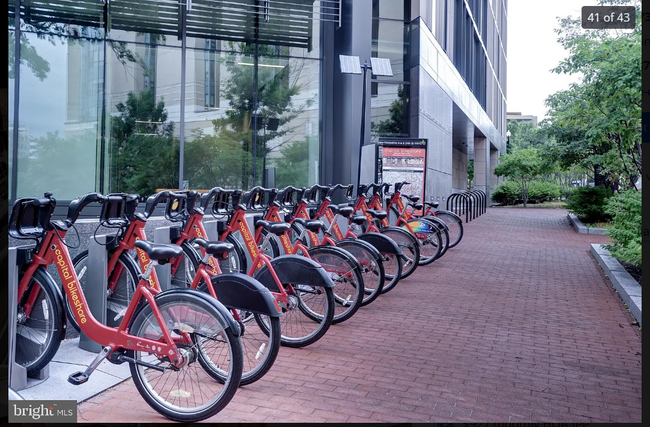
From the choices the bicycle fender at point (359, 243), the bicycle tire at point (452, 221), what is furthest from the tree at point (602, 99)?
the bicycle fender at point (359, 243)

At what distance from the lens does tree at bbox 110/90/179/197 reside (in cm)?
1316

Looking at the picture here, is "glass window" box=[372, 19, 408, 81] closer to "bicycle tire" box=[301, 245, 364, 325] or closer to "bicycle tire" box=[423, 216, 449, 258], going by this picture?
"bicycle tire" box=[423, 216, 449, 258]

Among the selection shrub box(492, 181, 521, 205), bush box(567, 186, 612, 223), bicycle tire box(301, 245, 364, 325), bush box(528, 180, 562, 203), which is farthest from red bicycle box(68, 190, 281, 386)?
bush box(528, 180, 562, 203)

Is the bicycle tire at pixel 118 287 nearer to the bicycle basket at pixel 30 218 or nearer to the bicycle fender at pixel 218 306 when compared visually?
the bicycle basket at pixel 30 218

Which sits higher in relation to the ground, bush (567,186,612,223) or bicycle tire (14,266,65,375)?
bush (567,186,612,223)

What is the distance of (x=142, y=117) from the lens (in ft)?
44.7

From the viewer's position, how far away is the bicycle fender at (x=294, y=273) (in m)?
5.09

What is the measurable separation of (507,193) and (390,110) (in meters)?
22.9

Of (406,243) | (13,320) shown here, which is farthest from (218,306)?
(406,243)

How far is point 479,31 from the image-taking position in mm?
32750

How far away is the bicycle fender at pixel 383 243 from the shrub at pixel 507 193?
1407 inches

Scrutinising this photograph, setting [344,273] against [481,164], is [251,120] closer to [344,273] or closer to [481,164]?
[344,273]

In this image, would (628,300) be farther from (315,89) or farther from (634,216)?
(315,89)

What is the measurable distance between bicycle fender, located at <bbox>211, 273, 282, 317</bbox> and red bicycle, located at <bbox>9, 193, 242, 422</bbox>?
1.56ft
